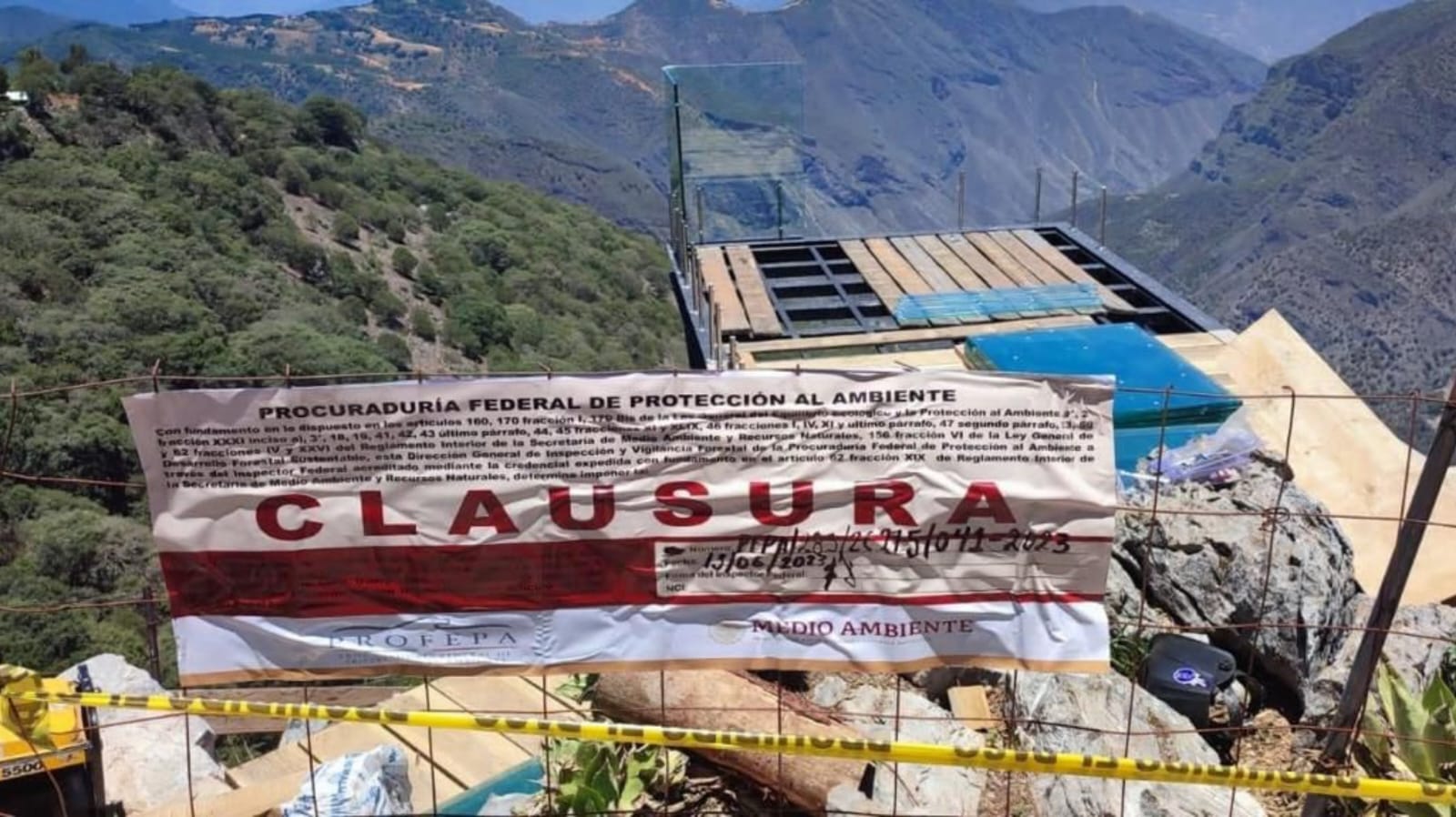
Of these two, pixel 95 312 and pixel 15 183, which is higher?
pixel 15 183

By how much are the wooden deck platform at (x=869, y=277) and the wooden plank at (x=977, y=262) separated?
0.04 feet

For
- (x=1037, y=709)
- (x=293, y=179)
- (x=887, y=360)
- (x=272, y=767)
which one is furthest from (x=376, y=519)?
(x=293, y=179)

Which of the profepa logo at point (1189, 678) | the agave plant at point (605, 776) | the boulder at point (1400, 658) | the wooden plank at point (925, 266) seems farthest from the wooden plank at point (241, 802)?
the wooden plank at point (925, 266)

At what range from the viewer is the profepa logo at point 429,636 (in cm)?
489

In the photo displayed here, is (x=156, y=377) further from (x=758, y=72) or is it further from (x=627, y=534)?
(x=758, y=72)

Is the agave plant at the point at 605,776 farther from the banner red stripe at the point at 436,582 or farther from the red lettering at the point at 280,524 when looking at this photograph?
the red lettering at the point at 280,524

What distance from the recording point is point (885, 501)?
15.6 ft

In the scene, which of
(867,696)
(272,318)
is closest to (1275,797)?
(867,696)

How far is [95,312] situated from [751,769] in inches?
1385

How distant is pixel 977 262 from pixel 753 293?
2946 millimetres

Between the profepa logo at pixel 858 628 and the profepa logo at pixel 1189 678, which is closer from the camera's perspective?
the profepa logo at pixel 858 628

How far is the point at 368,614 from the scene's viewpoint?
4.88 metres

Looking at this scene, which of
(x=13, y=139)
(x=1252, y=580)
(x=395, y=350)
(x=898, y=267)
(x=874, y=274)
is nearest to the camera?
(x=1252, y=580)

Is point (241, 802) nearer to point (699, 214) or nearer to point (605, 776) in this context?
point (605, 776)
